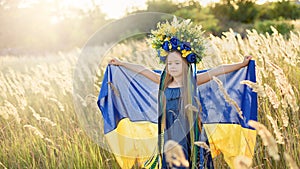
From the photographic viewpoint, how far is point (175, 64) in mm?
2641

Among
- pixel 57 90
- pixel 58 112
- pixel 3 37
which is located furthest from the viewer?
pixel 3 37

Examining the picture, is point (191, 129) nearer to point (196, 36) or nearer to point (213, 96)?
point (213, 96)

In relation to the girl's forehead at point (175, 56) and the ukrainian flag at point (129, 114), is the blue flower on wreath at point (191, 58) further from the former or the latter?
the ukrainian flag at point (129, 114)

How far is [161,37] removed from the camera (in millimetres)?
2686

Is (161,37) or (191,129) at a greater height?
(161,37)

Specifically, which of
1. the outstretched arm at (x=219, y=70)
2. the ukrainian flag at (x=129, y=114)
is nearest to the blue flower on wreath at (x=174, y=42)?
the outstretched arm at (x=219, y=70)

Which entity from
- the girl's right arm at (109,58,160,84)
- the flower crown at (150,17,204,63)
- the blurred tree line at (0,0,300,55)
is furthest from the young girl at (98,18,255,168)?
the blurred tree line at (0,0,300,55)

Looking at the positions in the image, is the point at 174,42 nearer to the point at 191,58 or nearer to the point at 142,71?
the point at 191,58

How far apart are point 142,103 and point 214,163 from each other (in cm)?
68

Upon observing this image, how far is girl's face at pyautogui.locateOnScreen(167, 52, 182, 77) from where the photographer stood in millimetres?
2629

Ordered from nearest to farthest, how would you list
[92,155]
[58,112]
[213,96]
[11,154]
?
1. [213,96]
2. [92,155]
3. [11,154]
4. [58,112]

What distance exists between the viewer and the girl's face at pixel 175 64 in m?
2.63

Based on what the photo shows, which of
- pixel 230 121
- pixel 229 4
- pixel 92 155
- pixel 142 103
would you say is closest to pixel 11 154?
pixel 92 155

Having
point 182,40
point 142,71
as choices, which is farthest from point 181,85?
point 142,71
